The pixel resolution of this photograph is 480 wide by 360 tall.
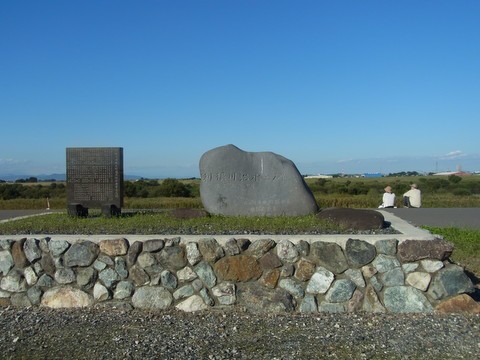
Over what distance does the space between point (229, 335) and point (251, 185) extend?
15.0 ft

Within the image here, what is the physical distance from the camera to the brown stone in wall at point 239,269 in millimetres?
6941

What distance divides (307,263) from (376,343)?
1.64 metres

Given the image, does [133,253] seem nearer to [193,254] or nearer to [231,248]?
[193,254]

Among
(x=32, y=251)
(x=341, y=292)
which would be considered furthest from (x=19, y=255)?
(x=341, y=292)

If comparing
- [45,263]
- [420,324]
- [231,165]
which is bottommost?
[420,324]

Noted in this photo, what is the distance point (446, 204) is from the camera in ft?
79.6

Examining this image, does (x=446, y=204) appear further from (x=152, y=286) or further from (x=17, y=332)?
(x=17, y=332)

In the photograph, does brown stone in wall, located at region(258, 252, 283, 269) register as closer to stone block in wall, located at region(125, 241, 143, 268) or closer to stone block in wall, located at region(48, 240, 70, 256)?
stone block in wall, located at region(125, 241, 143, 268)

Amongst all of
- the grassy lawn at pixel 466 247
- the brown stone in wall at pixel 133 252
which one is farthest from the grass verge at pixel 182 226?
the grassy lawn at pixel 466 247

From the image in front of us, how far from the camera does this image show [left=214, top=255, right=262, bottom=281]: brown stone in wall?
22.8ft

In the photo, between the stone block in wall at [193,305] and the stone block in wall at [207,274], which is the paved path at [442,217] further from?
the stone block in wall at [193,305]

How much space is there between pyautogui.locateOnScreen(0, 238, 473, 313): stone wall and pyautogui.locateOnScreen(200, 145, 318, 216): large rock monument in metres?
2.94

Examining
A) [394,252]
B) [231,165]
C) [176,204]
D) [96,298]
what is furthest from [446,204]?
[96,298]

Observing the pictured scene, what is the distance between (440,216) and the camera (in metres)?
18.4
